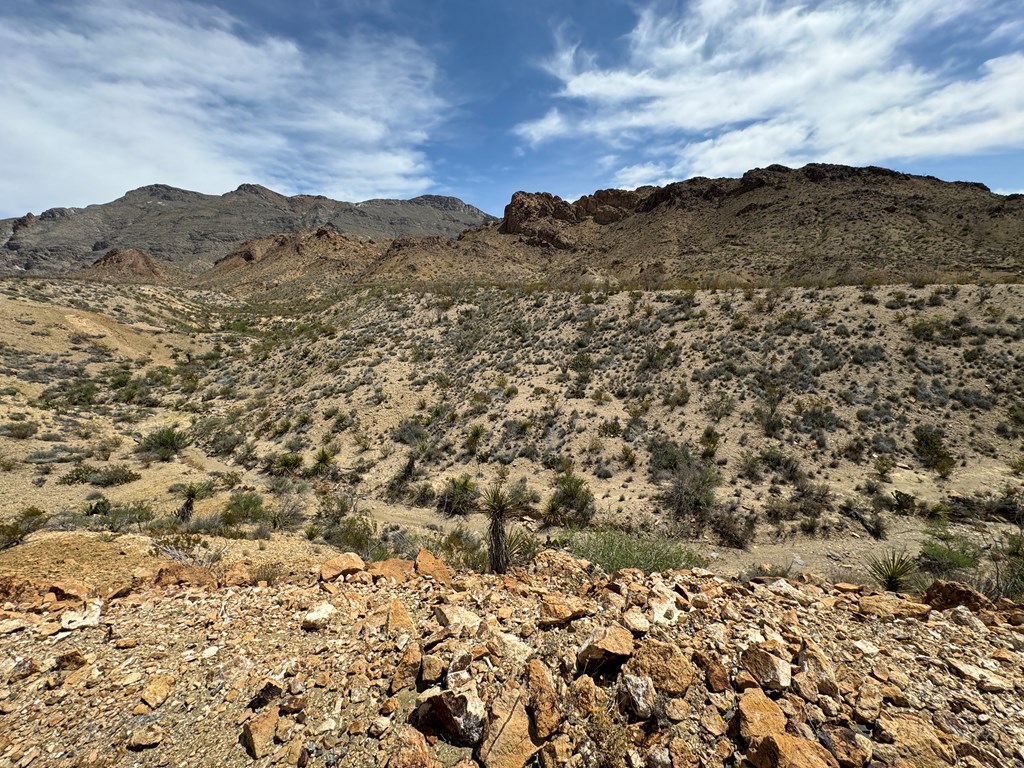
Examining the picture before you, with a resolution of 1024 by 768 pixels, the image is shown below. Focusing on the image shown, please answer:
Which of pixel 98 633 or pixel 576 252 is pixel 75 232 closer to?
pixel 576 252

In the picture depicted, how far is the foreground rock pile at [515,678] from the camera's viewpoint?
267 cm

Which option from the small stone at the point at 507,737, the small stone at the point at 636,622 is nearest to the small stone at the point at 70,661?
the small stone at the point at 507,737

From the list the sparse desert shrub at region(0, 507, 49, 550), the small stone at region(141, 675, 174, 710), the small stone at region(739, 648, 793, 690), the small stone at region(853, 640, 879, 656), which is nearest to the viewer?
the small stone at region(739, 648, 793, 690)

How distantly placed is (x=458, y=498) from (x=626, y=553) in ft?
16.6

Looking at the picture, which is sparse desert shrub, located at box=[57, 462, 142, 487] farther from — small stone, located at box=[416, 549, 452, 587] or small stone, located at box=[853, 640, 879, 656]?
small stone, located at box=[853, 640, 879, 656]

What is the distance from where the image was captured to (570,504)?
10.2 metres

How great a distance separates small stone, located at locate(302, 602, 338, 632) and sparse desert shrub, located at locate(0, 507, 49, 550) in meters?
6.15

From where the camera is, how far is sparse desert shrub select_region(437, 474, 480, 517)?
10587 mm

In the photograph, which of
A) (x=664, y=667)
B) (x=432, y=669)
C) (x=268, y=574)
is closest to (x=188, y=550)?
(x=268, y=574)

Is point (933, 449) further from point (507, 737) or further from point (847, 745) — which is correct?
point (507, 737)

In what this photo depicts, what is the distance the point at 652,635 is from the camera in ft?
11.3

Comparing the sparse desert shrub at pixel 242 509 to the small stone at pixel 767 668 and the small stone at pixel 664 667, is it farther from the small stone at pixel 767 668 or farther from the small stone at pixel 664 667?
the small stone at pixel 767 668

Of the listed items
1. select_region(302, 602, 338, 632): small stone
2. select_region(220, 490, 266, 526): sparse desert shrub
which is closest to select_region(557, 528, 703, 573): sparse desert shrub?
select_region(302, 602, 338, 632): small stone

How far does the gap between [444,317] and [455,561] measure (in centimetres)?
1797
